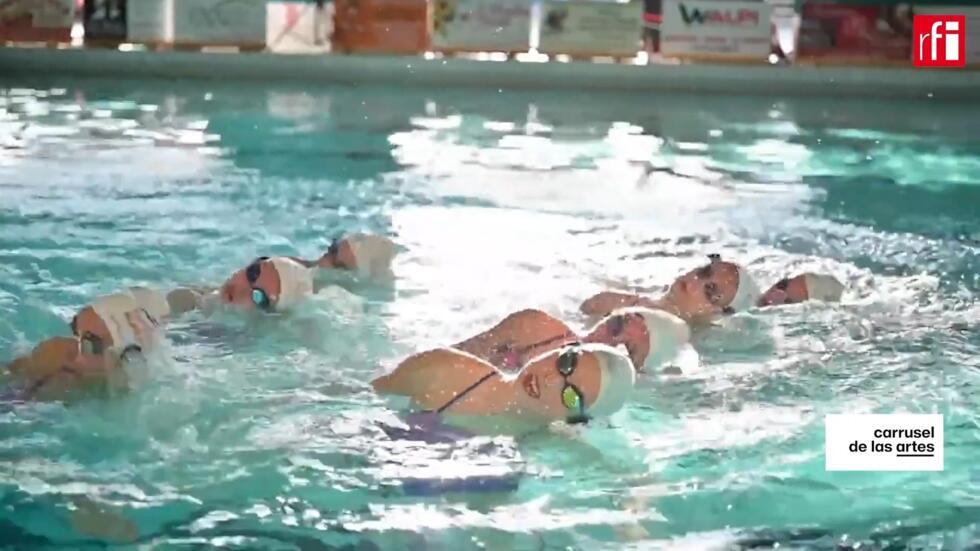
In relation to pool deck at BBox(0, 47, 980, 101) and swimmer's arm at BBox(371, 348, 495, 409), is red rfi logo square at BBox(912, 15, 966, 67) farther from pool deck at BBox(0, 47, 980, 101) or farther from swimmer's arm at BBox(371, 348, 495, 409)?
swimmer's arm at BBox(371, 348, 495, 409)

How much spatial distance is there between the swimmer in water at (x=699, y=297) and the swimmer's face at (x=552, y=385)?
0.99 meters

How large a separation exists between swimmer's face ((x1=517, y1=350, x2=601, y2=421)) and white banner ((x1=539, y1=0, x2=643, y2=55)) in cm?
966

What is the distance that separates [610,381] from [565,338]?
0.45m

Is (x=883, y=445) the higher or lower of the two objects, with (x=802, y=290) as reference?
lower

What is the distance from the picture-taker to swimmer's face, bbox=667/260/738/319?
13.7ft

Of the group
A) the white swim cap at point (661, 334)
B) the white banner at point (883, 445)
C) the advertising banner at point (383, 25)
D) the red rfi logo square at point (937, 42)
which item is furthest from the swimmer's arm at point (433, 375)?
the red rfi logo square at point (937, 42)

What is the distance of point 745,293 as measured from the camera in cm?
429

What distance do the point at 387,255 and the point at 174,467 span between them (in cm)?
193

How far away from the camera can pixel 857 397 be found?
346 centimetres

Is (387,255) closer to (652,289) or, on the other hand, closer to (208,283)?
(208,283)

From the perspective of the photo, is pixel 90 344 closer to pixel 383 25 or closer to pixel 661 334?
pixel 661 334

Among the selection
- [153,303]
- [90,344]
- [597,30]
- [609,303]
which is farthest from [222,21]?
[90,344]

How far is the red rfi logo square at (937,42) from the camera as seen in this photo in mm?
12414

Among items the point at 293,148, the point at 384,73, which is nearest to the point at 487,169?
the point at 293,148
